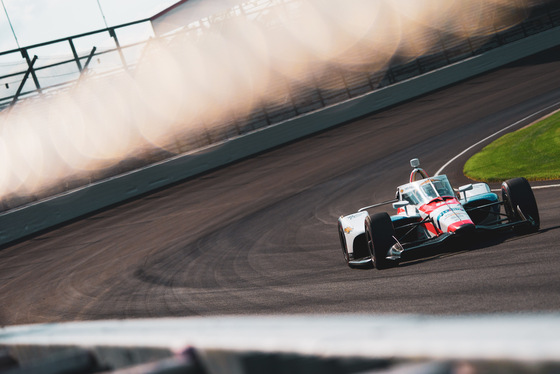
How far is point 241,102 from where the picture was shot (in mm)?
35250

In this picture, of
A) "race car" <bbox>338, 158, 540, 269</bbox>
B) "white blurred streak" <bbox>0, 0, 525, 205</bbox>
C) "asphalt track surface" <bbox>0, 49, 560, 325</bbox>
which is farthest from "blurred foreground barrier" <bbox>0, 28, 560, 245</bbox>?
"race car" <bbox>338, 158, 540, 269</bbox>

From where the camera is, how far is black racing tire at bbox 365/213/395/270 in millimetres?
8742

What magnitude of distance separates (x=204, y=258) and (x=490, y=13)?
3786 cm

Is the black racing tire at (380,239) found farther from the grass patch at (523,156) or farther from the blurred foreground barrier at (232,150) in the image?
the blurred foreground barrier at (232,150)

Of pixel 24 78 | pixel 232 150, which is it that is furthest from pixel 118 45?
pixel 232 150

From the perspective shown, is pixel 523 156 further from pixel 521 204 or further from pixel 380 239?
pixel 380 239

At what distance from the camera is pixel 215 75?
1444 inches

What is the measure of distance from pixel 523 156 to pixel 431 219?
7.33m

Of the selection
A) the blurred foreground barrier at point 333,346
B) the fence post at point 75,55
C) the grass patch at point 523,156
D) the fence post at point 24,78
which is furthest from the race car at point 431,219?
the fence post at point 75,55

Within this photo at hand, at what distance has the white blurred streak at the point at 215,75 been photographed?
95.2 ft

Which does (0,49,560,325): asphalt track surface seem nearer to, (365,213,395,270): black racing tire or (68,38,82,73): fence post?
(365,213,395,270): black racing tire

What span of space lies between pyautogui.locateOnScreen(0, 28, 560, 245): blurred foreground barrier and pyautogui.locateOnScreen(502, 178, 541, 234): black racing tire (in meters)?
18.3

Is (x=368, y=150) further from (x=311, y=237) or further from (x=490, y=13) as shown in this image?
(x=490, y=13)

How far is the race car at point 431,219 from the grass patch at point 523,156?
154 inches
